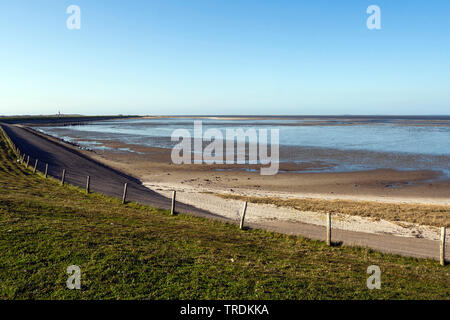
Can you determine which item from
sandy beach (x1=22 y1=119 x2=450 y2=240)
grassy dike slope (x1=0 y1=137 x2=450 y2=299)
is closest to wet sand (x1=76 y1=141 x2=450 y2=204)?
sandy beach (x1=22 y1=119 x2=450 y2=240)

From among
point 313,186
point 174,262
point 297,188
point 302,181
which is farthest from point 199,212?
point 302,181

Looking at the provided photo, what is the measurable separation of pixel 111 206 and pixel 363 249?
1578cm

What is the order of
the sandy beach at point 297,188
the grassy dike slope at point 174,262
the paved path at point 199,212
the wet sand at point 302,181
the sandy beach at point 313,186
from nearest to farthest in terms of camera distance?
the grassy dike slope at point 174,262 → the paved path at point 199,212 → the sandy beach at point 297,188 → the sandy beach at point 313,186 → the wet sand at point 302,181

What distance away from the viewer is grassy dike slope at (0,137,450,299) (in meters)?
9.16

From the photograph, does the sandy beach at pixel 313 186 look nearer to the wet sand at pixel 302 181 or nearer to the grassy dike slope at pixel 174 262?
the wet sand at pixel 302 181

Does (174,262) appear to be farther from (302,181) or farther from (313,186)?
(302,181)

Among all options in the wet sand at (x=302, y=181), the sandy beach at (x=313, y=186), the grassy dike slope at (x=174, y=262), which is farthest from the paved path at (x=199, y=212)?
the wet sand at (x=302, y=181)

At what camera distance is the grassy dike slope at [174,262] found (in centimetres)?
916

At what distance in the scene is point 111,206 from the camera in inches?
837

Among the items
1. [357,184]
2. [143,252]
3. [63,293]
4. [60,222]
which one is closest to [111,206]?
[60,222]

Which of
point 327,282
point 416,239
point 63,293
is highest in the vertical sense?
point 63,293

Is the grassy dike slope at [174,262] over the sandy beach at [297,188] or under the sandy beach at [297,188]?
over

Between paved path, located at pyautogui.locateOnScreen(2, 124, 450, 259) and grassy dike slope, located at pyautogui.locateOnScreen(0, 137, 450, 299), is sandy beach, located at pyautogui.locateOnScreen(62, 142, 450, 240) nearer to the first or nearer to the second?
paved path, located at pyautogui.locateOnScreen(2, 124, 450, 259)
